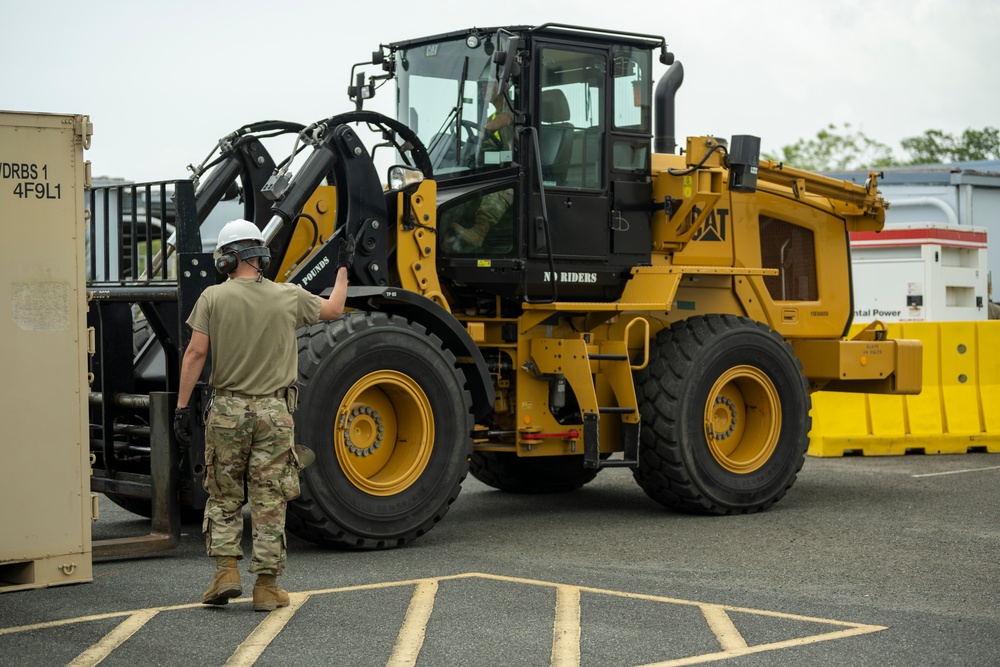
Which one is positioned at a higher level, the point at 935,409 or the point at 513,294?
the point at 513,294

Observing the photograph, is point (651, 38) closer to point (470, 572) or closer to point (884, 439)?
point (470, 572)

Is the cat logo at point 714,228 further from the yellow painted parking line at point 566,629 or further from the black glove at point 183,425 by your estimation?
the black glove at point 183,425

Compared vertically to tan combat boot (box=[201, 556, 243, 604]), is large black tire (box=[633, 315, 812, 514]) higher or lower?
higher

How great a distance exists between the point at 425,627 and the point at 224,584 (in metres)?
1.07

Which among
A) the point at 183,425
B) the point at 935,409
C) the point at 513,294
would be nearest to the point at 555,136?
the point at 513,294

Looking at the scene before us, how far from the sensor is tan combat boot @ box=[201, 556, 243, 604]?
693 cm

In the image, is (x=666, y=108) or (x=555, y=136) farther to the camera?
(x=666, y=108)

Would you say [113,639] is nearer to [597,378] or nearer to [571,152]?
[597,378]

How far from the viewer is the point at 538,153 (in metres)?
9.95

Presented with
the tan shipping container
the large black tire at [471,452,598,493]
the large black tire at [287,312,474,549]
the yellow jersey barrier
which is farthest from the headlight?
the yellow jersey barrier

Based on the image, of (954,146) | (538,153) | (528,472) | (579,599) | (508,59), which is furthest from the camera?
Result: (954,146)

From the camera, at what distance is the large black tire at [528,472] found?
39.2 ft

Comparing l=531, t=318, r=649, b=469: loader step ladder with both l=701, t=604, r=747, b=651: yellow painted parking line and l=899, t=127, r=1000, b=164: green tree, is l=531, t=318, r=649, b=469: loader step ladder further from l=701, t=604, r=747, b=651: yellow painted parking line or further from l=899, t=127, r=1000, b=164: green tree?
l=899, t=127, r=1000, b=164: green tree

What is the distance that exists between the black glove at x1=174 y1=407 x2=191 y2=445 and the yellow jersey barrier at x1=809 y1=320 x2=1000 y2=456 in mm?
8382
